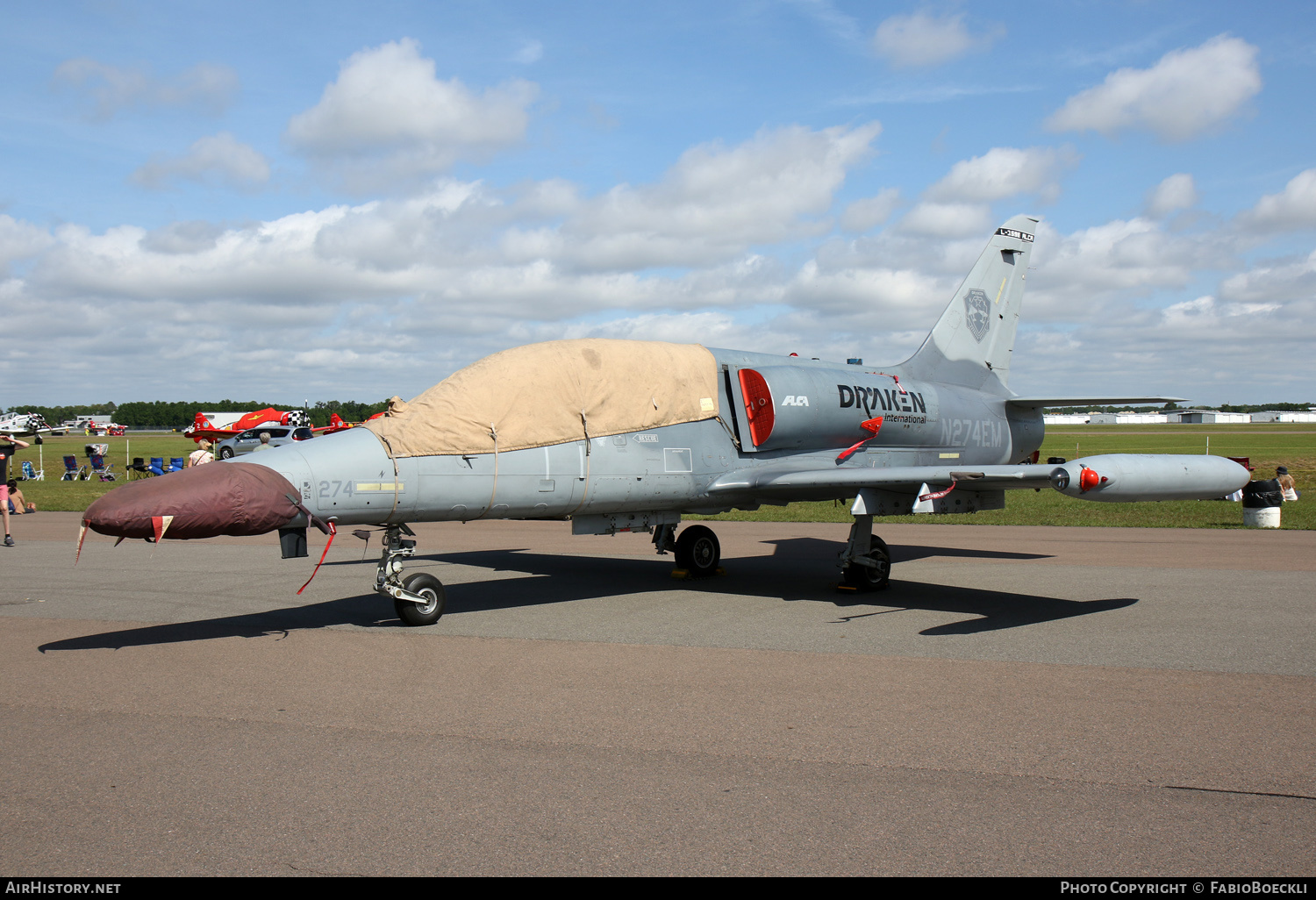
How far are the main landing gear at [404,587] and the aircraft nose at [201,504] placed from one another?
1.26 m

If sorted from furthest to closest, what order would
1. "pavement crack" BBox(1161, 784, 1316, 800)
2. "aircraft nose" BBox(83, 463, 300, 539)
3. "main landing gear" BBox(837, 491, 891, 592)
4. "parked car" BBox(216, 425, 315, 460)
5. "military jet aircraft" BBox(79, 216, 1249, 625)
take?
"parked car" BBox(216, 425, 315, 460), "main landing gear" BBox(837, 491, 891, 592), "military jet aircraft" BBox(79, 216, 1249, 625), "aircraft nose" BBox(83, 463, 300, 539), "pavement crack" BBox(1161, 784, 1316, 800)

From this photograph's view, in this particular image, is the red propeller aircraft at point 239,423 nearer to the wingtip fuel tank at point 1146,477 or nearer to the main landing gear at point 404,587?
the main landing gear at point 404,587

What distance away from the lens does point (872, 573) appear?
1098 cm

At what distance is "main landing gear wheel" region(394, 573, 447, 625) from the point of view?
8.70 metres

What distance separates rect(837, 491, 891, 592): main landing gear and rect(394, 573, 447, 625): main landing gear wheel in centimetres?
485

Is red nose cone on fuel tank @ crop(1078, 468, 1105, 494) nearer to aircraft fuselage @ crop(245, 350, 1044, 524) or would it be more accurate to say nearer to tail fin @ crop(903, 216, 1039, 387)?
aircraft fuselage @ crop(245, 350, 1044, 524)

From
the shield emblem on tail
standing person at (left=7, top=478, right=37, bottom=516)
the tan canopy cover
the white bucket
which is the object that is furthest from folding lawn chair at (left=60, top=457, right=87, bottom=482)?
the white bucket

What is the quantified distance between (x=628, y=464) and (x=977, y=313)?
7.75 meters

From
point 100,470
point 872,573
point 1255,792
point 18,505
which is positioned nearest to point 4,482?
point 18,505

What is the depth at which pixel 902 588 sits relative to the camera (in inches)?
447

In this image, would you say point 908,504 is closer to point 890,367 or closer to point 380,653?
point 890,367

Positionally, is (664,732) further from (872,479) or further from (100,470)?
(100,470)

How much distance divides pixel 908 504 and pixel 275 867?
8.21 meters

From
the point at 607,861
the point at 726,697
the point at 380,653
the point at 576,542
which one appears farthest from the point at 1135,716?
the point at 576,542
